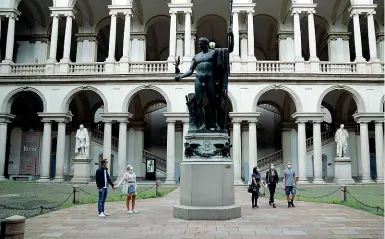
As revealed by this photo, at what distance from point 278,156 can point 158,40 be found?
14.9 meters

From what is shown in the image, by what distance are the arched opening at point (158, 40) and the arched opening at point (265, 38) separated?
25.4 ft

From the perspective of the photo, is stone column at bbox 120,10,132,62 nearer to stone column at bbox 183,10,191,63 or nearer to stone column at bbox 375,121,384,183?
stone column at bbox 183,10,191,63

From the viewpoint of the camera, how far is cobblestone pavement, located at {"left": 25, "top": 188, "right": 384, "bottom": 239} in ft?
24.2

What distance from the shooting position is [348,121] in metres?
28.5

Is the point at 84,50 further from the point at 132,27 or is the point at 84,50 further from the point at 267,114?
the point at 267,114

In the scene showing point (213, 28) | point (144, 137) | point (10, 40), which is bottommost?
point (144, 137)

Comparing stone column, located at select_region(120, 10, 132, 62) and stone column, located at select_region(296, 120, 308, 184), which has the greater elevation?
stone column, located at select_region(120, 10, 132, 62)

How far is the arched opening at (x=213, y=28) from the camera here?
2953cm

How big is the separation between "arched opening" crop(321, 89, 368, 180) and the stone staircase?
0.44 metres

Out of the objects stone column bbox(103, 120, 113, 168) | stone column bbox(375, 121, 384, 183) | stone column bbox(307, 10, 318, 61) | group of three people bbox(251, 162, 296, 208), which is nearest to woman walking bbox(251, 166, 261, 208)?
group of three people bbox(251, 162, 296, 208)

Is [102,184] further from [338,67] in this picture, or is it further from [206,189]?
[338,67]

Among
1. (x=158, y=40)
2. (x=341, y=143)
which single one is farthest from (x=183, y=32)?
(x=341, y=143)

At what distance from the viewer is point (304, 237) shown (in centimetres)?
716

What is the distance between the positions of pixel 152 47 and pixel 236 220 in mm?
26287
